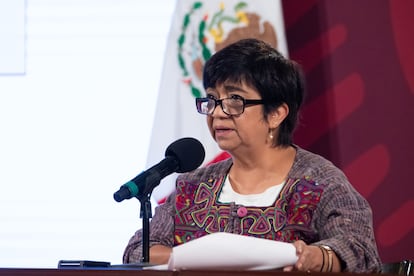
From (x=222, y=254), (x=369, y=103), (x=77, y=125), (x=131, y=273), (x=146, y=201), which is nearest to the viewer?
(x=131, y=273)

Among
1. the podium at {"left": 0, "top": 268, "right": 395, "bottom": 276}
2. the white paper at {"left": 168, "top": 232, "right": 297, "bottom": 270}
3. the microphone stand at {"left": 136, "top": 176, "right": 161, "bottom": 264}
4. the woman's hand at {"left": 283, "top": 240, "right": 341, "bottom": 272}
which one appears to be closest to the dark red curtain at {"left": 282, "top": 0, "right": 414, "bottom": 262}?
the woman's hand at {"left": 283, "top": 240, "right": 341, "bottom": 272}

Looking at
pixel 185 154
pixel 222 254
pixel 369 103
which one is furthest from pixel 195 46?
pixel 222 254

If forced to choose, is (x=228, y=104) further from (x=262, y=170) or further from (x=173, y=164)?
(x=173, y=164)

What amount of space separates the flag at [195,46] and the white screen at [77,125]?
0.17 feet

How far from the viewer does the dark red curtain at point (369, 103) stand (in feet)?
11.9

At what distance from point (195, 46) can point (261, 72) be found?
0.95 m

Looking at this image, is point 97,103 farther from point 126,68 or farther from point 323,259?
point 323,259

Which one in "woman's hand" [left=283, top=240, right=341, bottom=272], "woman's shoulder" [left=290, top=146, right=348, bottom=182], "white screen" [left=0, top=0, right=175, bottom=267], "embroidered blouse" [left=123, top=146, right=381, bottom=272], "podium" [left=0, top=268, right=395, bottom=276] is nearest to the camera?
"podium" [left=0, top=268, right=395, bottom=276]

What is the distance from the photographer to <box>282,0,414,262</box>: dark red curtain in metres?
3.63

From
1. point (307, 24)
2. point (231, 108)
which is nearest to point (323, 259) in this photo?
point (231, 108)

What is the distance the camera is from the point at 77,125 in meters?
3.47

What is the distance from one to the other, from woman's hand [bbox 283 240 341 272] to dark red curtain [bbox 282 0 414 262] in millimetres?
1413

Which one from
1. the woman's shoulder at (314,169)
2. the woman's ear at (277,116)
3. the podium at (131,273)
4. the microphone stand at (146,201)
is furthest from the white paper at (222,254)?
the woman's ear at (277,116)

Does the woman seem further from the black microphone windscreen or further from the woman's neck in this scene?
the black microphone windscreen
